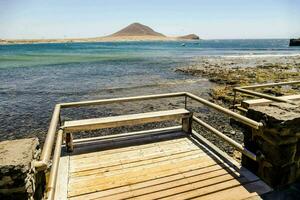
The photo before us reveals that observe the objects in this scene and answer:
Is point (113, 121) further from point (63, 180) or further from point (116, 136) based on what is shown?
point (63, 180)

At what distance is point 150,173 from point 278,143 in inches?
99.6

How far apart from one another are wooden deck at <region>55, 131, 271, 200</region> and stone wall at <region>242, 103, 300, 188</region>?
12.1 inches

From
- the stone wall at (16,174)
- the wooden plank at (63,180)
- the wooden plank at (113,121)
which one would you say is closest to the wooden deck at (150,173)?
the wooden plank at (63,180)

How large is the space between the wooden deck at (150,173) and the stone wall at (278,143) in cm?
31

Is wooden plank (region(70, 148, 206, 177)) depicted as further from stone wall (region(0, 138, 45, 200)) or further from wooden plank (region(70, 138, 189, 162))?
stone wall (region(0, 138, 45, 200))

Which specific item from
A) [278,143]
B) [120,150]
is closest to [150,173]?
[120,150]

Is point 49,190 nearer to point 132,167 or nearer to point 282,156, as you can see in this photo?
point 132,167

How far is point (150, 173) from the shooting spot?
518 cm

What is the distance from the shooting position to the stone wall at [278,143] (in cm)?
445

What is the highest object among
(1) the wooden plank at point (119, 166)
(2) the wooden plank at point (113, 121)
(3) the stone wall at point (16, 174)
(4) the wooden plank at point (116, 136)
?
(3) the stone wall at point (16, 174)

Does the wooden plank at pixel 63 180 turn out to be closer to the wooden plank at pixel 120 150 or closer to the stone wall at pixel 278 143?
the wooden plank at pixel 120 150

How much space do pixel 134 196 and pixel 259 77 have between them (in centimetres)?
2380

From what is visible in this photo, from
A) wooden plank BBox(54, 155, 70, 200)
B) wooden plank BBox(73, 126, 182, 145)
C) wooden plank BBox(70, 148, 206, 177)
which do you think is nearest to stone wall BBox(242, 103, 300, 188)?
wooden plank BBox(70, 148, 206, 177)

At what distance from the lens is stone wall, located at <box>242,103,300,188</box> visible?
445 centimetres
